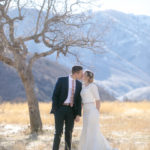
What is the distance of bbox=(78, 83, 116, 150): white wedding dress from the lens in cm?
680

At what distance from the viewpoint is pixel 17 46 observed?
1139 centimetres

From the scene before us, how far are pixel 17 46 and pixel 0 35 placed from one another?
88 cm

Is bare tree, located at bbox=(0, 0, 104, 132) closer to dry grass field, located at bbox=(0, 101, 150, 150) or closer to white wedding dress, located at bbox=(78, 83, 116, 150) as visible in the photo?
dry grass field, located at bbox=(0, 101, 150, 150)

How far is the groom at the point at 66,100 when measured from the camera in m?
6.57

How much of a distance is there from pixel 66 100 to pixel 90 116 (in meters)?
0.64

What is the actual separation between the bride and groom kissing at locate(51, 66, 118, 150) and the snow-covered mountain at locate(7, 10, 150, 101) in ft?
368

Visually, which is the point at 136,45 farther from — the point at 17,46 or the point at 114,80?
the point at 17,46

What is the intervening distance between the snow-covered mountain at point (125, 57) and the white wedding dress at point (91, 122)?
112 metres

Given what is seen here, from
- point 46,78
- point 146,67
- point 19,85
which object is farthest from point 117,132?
point 146,67

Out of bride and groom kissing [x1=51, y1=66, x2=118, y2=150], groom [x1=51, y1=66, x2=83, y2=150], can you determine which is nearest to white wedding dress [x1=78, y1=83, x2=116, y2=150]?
bride and groom kissing [x1=51, y1=66, x2=118, y2=150]

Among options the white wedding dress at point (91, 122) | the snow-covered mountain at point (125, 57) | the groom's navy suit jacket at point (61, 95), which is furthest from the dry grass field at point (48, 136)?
the snow-covered mountain at point (125, 57)

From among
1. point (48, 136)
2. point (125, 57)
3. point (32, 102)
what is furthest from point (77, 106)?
point (125, 57)

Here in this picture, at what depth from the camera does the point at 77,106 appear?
6.67 m

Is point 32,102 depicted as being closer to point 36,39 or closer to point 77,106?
point 36,39
